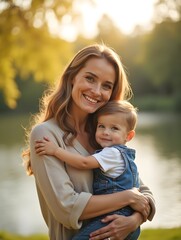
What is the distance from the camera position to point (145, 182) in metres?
11.2

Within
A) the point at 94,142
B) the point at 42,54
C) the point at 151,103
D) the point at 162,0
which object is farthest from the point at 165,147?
the point at 151,103

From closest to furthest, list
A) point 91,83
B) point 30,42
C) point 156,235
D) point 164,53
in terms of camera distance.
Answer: point 91,83 → point 156,235 → point 30,42 → point 164,53

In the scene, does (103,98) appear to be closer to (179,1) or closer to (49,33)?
(49,33)

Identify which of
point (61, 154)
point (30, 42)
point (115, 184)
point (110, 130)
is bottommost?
point (115, 184)

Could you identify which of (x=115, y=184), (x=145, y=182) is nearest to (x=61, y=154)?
(x=115, y=184)

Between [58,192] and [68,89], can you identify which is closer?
[58,192]

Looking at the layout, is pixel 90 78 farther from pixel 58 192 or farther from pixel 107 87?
pixel 58 192

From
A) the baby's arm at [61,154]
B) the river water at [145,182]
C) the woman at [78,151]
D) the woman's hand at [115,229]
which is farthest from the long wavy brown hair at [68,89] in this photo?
the river water at [145,182]

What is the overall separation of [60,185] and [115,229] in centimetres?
41

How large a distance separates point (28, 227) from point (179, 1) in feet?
106

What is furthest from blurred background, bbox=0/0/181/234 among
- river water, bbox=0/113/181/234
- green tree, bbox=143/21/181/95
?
green tree, bbox=143/21/181/95

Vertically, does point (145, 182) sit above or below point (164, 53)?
below

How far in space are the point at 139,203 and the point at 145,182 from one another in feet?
26.7

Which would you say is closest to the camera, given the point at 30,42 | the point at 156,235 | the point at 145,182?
the point at 156,235
